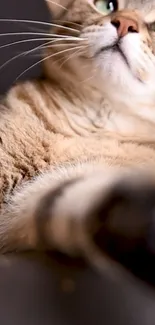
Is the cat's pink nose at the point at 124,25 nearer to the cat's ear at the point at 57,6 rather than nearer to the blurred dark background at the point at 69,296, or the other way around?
the cat's ear at the point at 57,6

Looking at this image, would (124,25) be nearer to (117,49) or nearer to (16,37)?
(117,49)

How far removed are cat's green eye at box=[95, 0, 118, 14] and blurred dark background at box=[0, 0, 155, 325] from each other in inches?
20.6

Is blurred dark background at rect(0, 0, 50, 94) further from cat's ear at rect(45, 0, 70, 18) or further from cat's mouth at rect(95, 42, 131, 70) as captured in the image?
cat's mouth at rect(95, 42, 131, 70)

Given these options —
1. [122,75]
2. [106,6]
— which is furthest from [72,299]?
[106,6]

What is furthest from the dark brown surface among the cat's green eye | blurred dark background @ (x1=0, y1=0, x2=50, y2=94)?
blurred dark background @ (x1=0, y1=0, x2=50, y2=94)

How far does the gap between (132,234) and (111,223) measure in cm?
3

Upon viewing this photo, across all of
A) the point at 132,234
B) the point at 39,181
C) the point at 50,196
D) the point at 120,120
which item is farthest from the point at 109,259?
the point at 120,120

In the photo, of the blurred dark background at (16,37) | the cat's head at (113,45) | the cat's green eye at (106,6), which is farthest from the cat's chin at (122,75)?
the blurred dark background at (16,37)

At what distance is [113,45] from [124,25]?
3cm

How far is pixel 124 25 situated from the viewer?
0.91 metres

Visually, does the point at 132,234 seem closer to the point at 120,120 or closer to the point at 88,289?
the point at 88,289

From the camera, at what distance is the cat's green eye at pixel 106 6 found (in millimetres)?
1002

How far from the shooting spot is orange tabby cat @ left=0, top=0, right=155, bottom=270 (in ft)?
2.49

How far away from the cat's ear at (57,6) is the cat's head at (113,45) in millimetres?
33
